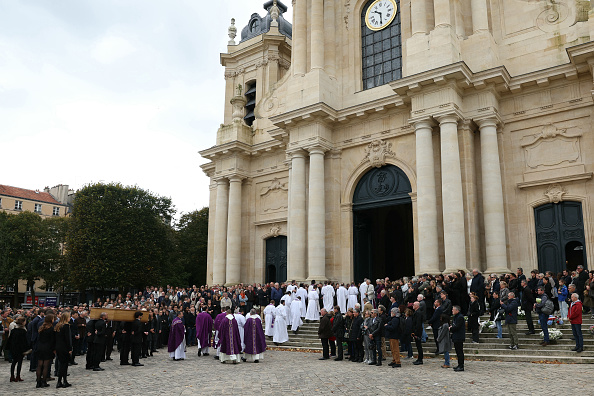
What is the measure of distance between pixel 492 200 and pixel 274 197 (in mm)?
12386

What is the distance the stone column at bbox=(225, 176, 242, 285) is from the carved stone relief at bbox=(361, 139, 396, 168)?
8475 millimetres

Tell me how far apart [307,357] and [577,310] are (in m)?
7.35

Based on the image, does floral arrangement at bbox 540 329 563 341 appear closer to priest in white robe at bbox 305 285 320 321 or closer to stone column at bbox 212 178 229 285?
priest in white robe at bbox 305 285 320 321

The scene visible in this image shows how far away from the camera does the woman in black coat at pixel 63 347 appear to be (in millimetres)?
10625

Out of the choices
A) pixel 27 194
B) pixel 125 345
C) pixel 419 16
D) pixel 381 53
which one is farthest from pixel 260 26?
pixel 27 194

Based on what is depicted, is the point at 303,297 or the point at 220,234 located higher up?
the point at 220,234

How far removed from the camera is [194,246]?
4634cm

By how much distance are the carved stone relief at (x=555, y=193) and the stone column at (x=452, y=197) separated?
11.0 ft

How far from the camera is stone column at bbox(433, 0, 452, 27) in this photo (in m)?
21.6

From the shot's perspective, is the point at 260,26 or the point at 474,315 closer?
the point at 474,315

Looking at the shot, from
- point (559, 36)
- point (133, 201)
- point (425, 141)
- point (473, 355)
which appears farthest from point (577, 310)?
point (133, 201)

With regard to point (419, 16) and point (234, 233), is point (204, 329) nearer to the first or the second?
point (234, 233)

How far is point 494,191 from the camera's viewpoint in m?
19.9

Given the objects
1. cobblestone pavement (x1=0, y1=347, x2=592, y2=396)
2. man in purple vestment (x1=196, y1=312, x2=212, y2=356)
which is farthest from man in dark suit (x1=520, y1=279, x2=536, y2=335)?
man in purple vestment (x1=196, y1=312, x2=212, y2=356)
